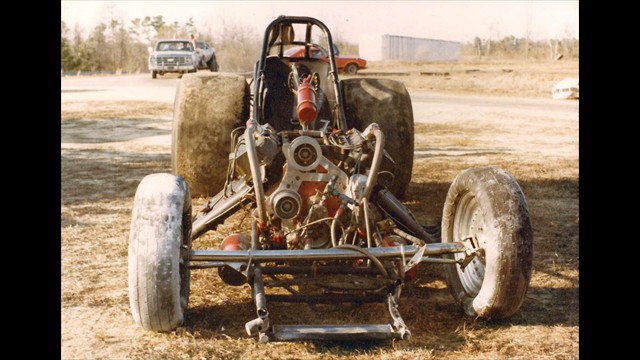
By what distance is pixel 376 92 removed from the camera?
7332mm

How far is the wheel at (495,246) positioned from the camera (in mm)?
4223

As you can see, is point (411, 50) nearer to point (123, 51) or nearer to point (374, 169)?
point (123, 51)

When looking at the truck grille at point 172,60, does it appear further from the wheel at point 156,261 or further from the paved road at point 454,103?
the wheel at point 156,261

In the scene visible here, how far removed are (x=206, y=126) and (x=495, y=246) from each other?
144 inches

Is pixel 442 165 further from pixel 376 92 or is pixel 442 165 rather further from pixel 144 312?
pixel 144 312

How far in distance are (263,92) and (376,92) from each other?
1297mm

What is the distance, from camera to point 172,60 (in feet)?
100

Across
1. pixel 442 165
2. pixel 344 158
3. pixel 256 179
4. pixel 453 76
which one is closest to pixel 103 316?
pixel 256 179

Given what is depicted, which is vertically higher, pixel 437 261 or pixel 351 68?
pixel 351 68

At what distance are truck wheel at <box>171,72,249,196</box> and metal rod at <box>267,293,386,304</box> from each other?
9.95 feet

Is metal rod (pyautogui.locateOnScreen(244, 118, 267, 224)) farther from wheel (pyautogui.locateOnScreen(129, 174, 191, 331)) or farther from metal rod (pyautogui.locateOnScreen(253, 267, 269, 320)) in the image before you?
wheel (pyautogui.locateOnScreen(129, 174, 191, 331))

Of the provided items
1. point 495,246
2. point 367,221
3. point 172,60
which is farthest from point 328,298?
point 172,60

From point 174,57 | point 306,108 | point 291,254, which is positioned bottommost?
point 291,254

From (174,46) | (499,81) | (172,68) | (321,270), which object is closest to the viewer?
(321,270)
